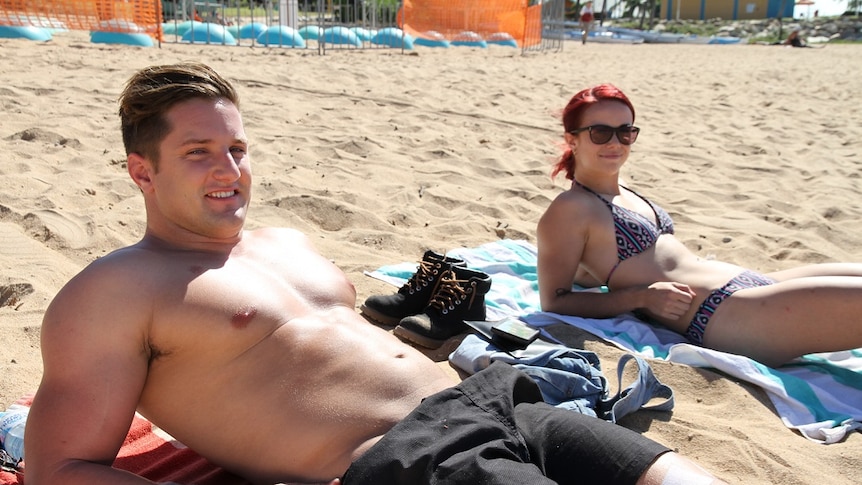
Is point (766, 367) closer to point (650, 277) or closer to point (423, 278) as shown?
point (650, 277)

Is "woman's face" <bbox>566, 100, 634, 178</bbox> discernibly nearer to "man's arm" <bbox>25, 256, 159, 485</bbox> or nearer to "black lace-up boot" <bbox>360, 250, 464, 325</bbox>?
"black lace-up boot" <bbox>360, 250, 464, 325</bbox>

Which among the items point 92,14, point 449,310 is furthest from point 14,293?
point 92,14

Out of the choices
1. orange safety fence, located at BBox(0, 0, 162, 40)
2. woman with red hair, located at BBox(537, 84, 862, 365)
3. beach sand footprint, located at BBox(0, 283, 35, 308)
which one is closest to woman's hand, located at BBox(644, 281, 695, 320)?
woman with red hair, located at BBox(537, 84, 862, 365)

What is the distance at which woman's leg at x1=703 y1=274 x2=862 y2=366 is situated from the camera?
2.90 meters

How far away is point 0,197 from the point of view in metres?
4.04

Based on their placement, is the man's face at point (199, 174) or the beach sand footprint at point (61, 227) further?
the beach sand footprint at point (61, 227)

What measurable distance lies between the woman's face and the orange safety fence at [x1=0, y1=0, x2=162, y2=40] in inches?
384

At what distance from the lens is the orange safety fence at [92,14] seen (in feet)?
38.7

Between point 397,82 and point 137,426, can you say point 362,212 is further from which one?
point 397,82

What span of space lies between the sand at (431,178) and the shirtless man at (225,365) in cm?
92

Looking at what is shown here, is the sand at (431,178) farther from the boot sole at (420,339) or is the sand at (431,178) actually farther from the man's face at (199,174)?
the man's face at (199,174)

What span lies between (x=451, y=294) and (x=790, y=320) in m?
1.35

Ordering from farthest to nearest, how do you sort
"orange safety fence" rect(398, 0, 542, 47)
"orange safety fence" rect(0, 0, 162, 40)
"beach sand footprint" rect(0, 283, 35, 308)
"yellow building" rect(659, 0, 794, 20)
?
"yellow building" rect(659, 0, 794, 20)
"orange safety fence" rect(398, 0, 542, 47)
"orange safety fence" rect(0, 0, 162, 40)
"beach sand footprint" rect(0, 283, 35, 308)

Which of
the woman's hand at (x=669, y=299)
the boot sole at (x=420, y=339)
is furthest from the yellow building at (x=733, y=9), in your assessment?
the boot sole at (x=420, y=339)
